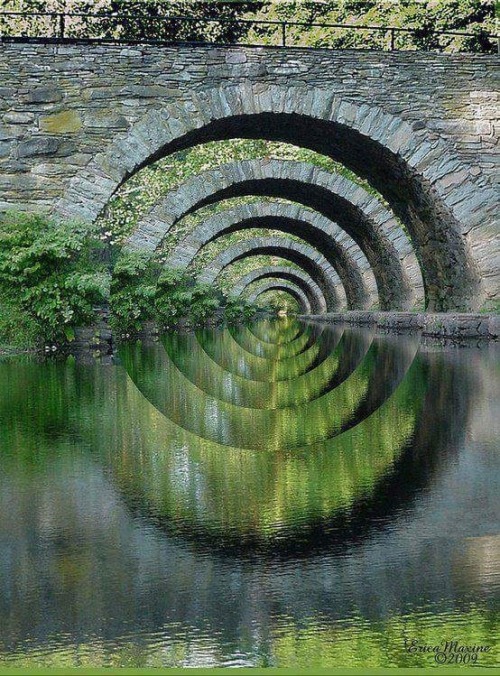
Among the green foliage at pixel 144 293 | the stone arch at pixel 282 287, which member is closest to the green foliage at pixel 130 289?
the green foliage at pixel 144 293

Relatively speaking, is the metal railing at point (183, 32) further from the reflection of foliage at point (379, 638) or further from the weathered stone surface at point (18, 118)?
the reflection of foliage at point (379, 638)

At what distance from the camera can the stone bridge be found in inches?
454

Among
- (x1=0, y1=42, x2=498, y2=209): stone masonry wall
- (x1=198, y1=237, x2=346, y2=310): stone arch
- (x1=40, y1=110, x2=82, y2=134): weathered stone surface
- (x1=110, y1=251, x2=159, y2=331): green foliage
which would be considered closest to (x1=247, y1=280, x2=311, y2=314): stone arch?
(x1=198, y1=237, x2=346, y2=310): stone arch

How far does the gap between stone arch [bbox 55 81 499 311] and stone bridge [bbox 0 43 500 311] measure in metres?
0.02

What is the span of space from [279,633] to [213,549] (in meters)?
0.69

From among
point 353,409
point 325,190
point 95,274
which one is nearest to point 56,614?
point 353,409

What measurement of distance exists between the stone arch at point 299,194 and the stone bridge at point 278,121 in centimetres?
456

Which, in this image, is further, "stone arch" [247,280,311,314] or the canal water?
"stone arch" [247,280,311,314]

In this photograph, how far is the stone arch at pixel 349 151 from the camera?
38.3 ft

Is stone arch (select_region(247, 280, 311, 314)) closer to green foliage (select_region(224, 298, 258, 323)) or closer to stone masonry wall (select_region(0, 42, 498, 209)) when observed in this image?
green foliage (select_region(224, 298, 258, 323))

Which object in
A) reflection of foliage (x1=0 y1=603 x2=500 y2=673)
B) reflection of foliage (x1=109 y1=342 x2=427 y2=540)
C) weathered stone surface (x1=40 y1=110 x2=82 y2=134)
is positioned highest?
weathered stone surface (x1=40 y1=110 x2=82 y2=134)

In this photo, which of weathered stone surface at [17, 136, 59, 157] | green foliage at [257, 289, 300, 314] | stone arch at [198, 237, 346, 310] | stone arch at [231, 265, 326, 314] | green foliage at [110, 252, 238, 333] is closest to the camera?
weathered stone surface at [17, 136, 59, 157]

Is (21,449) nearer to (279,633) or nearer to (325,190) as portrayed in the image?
(279,633)

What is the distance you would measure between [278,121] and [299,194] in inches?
323
